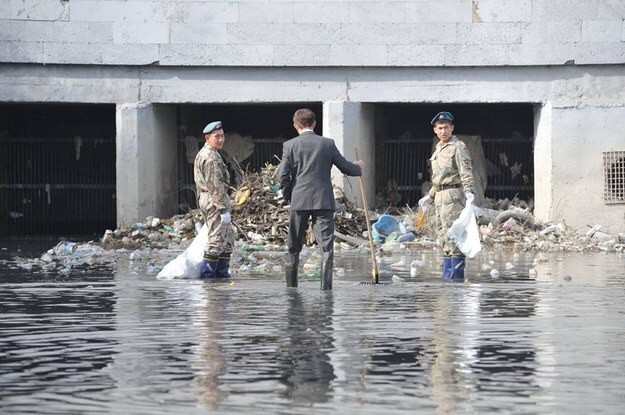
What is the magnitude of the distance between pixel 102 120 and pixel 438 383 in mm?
19633

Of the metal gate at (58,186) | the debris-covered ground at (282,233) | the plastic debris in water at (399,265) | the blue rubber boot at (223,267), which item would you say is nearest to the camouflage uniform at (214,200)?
the blue rubber boot at (223,267)

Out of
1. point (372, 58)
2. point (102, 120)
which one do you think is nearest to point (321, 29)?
point (372, 58)

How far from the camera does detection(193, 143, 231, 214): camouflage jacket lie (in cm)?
1544

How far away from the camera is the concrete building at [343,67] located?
22484 millimetres

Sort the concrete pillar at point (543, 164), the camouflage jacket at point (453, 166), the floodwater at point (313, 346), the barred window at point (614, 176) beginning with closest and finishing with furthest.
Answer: the floodwater at point (313, 346) → the camouflage jacket at point (453, 166) → the barred window at point (614, 176) → the concrete pillar at point (543, 164)

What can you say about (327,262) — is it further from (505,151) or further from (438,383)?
(505,151)

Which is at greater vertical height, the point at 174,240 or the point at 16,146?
the point at 16,146

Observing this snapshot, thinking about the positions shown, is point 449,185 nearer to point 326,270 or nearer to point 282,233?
point 326,270

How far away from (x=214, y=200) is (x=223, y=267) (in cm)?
76

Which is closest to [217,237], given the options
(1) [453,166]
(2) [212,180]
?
(2) [212,180]

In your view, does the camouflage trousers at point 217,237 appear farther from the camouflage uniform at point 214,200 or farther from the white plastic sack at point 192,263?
the white plastic sack at point 192,263

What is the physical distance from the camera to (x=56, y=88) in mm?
23500

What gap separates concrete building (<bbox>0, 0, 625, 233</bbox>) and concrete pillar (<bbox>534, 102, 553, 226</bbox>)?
0.03 m

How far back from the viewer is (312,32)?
75.2 ft
